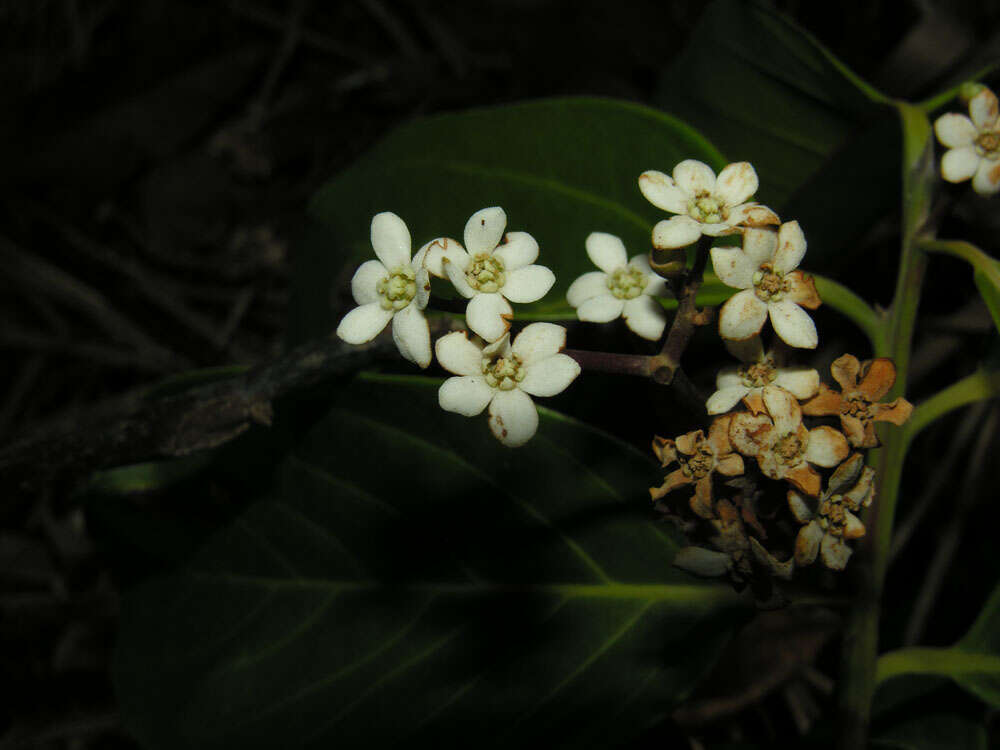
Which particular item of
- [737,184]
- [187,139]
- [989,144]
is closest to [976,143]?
[989,144]

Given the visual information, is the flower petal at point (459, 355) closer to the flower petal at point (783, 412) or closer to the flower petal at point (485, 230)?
the flower petal at point (485, 230)

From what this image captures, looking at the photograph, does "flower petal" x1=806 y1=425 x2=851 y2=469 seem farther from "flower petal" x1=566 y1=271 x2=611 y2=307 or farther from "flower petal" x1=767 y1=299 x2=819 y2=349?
"flower petal" x1=566 y1=271 x2=611 y2=307

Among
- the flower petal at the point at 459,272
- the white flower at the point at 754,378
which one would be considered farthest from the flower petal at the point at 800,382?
the flower petal at the point at 459,272

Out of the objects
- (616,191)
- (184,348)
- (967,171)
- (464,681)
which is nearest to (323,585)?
(464,681)

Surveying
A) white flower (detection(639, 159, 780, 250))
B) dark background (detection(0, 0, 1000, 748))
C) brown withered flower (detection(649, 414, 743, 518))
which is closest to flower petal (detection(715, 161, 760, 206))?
white flower (detection(639, 159, 780, 250))

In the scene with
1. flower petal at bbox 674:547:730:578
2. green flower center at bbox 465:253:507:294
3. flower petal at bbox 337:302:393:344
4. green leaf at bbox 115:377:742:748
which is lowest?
green leaf at bbox 115:377:742:748
